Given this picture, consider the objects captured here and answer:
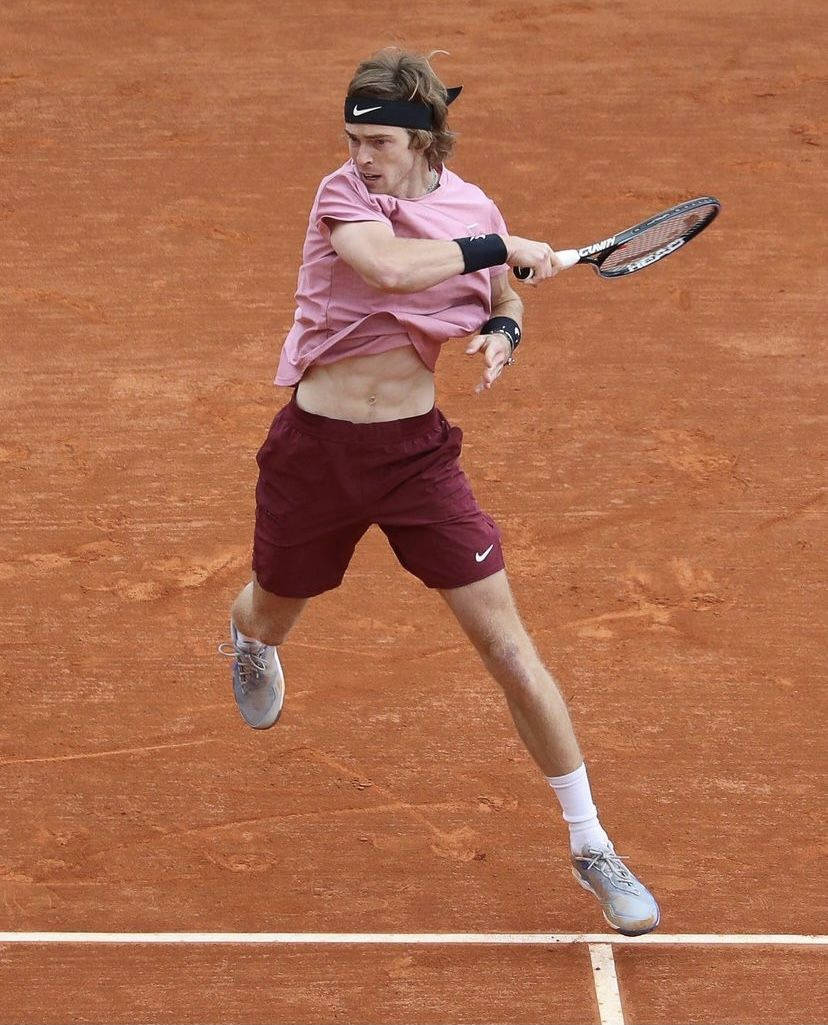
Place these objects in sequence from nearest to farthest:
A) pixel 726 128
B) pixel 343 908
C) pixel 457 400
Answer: pixel 343 908 < pixel 457 400 < pixel 726 128

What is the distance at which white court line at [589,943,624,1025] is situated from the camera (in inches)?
178

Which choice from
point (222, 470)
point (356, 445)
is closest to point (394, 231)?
A: point (356, 445)

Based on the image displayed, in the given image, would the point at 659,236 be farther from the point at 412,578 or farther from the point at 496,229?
the point at 412,578

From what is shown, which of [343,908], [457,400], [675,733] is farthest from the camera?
[457,400]

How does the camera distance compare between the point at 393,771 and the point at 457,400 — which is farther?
the point at 457,400

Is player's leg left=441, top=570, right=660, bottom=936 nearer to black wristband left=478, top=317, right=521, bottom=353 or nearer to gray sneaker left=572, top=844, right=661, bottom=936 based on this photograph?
gray sneaker left=572, top=844, right=661, bottom=936

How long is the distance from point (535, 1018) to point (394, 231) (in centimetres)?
235

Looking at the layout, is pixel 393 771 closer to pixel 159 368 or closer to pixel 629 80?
pixel 159 368

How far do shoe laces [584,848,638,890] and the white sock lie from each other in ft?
0.09

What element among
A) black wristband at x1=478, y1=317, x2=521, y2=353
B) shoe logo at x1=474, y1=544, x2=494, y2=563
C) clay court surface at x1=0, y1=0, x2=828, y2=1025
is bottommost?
clay court surface at x1=0, y1=0, x2=828, y2=1025

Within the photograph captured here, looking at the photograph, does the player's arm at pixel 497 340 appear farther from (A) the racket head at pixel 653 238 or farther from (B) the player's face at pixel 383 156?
(B) the player's face at pixel 383 156

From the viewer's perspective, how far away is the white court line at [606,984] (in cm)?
452

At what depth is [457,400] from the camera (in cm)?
805

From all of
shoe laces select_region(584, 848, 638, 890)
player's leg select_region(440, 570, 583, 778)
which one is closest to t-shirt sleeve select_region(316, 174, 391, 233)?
player's leg select_region(440, 570, 583, 778)
